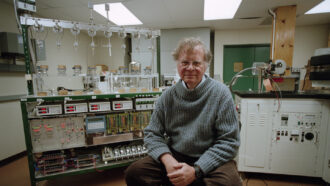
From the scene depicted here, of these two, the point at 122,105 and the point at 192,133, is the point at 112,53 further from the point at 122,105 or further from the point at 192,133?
the point at 192,133

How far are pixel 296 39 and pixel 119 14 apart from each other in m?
4.76

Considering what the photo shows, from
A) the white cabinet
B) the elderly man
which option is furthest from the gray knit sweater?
the white cabinet

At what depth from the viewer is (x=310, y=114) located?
1641 millimetres

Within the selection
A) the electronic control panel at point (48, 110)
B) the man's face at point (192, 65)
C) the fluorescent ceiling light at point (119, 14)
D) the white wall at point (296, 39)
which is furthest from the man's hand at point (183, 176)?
the white wall at point (296, 39)

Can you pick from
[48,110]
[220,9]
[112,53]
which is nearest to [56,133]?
[48,110]

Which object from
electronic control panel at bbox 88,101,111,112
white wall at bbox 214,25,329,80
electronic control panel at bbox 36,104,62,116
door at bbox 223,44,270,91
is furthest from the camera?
door at bbox 223,44,270,91

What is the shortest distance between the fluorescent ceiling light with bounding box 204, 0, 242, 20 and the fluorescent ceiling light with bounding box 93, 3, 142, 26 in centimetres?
162

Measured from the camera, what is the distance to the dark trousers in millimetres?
791

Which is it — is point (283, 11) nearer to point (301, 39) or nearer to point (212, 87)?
point (301, 39)

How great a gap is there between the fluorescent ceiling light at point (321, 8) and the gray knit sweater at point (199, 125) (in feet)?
11.7

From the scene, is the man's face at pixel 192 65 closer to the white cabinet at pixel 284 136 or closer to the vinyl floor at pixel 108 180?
the white cabinet at pixel 284 136

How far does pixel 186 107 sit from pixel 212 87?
22cm

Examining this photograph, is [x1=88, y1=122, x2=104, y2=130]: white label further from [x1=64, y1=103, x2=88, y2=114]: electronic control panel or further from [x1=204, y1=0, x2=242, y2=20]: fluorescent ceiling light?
[x1=204, y1=0, x2=242, y2=20]: fluorescent ceiling light

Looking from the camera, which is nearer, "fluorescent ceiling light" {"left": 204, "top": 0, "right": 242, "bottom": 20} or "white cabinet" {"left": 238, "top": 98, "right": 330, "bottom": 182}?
"white cabinet" {"left": 238, "top": 98, "right": 330, "bottom": 182}
